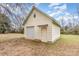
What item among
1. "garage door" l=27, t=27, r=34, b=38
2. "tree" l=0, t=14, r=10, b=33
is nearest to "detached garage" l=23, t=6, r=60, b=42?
"garage door" l=27, t=27, r=34, b=38

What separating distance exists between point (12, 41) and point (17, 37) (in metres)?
0.08

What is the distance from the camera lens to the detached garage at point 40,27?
188 centimetres

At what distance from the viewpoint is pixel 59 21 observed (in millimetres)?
1898

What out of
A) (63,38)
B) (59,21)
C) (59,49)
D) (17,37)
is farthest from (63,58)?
(17,37)

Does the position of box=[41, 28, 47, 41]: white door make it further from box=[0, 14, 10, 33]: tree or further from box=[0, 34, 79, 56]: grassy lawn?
box=[0, 14, 10, 33]: tree

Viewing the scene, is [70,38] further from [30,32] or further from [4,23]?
[4,23]

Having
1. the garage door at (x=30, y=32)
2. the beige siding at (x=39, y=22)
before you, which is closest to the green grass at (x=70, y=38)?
the beige siding at (x=39, y=22)

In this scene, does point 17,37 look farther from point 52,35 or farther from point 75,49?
point 75,49

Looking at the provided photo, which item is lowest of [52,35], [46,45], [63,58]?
[63,58]

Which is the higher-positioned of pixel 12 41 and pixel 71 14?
pixel 71 14

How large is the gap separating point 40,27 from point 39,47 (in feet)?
0.76

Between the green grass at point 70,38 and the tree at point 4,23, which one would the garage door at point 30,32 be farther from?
the green grass at point 70,38

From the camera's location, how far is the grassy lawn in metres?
1.87

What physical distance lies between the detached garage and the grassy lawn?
0.06 m
